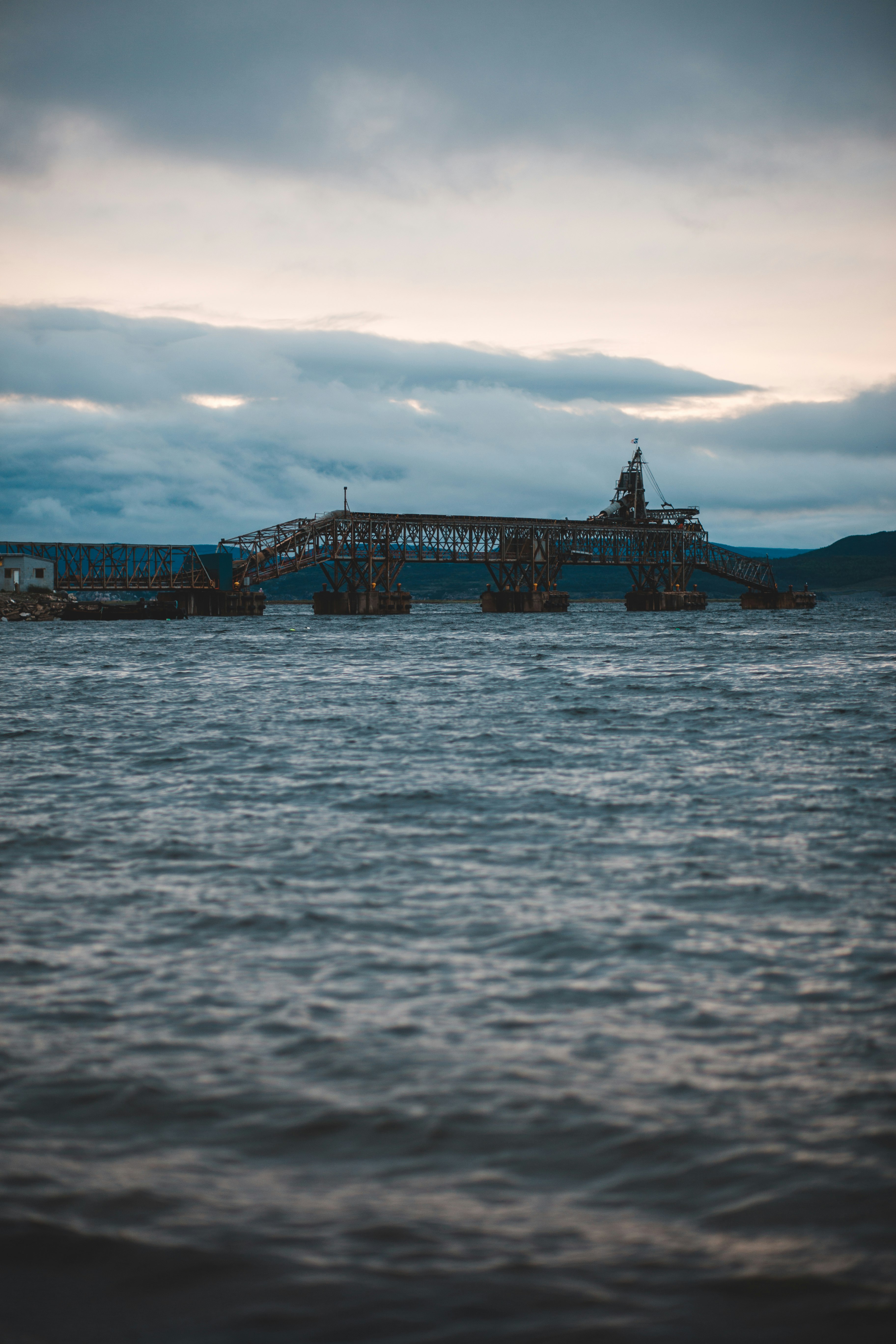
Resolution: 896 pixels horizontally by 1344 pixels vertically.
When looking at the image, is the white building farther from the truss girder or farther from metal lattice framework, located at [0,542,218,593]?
the truss girder

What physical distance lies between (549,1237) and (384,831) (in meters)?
10.5

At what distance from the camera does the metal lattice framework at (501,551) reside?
143750 mm

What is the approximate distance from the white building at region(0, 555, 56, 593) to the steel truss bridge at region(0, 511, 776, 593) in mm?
4557

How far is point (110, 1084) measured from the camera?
26.3 ft

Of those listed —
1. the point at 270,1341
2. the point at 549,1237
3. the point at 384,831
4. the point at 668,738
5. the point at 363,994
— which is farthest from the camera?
the point at 668,738

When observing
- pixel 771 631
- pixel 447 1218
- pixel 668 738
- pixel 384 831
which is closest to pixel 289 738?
pixel 668 738

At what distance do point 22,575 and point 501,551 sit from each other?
65671 mm

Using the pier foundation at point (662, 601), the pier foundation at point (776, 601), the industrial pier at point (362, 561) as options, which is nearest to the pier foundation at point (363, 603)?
the industrial pier at point (362, 561)

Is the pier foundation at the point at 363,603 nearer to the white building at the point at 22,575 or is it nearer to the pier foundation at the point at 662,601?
the white building at the point at 22,575

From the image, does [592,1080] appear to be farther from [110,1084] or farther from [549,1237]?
[110,1084]

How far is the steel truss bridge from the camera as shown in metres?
143

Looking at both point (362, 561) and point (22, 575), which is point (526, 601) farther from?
point (22, 575)

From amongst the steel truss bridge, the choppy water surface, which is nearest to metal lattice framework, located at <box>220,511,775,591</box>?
the steel truss bridge

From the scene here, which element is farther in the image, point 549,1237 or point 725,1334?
point 549,1237
